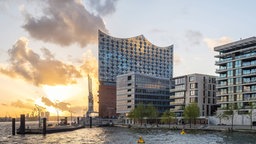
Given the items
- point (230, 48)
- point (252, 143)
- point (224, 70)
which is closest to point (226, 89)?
point (224, 70)

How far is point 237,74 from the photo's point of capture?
170125mm

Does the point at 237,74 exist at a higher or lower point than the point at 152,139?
higher

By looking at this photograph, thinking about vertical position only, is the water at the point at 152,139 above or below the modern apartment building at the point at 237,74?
below

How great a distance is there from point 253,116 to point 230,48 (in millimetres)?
38847

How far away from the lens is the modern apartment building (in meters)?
163

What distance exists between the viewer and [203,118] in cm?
19262

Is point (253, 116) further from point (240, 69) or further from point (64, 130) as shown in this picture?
point (64, 130)

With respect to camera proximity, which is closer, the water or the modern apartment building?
the water

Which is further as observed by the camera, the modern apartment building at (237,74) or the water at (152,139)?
the modern apartment building at (237,74)

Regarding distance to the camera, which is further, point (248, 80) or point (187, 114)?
point (187, 114)

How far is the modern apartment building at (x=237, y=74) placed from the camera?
163 metres

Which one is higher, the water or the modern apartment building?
the modern apartment building

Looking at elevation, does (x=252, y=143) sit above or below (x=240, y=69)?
below

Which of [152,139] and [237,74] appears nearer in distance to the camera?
[152,139]
